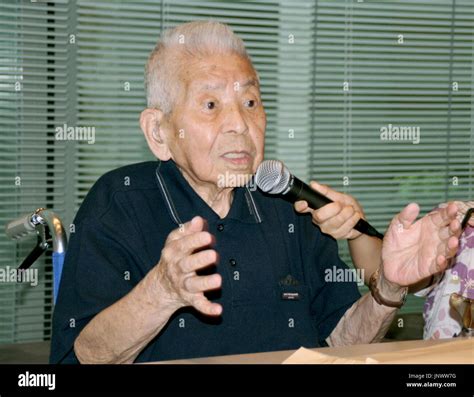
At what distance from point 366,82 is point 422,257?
9.72 feet

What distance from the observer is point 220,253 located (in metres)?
1.69

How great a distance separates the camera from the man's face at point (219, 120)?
1.69 m

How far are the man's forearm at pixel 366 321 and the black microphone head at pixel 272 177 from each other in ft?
0.93

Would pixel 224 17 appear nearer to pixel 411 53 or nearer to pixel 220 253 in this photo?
pixel 411 53

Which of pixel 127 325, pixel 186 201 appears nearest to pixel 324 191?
pixel 186 201

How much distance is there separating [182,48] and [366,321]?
Result: 2.32 ft

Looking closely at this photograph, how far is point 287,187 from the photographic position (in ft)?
5.37

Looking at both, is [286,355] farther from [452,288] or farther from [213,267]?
[452,288]

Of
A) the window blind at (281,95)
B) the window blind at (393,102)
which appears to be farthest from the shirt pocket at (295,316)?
the window blind at (393,102)

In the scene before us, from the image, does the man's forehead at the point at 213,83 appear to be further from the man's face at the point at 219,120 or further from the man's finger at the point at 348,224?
the man's finger at the point at 348,224

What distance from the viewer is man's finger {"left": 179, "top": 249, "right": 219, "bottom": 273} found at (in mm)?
1177

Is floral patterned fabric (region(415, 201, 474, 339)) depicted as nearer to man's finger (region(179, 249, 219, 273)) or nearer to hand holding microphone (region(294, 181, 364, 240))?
hand holding microphone (region(294, 181, 364, 240))

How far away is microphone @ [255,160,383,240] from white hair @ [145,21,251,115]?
10.1 inches

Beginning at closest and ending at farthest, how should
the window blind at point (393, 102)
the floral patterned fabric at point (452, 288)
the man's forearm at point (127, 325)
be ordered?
the man's forearm at point (127, 325) < the floral patterned fabric at point (452, 288) < the window blind at point (393, 102)
